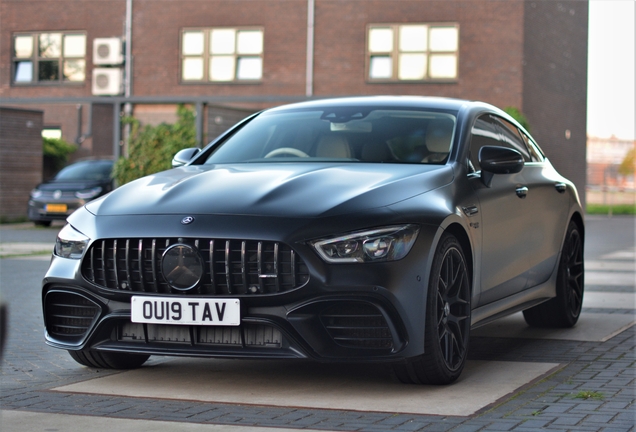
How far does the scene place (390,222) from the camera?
15.8 ft

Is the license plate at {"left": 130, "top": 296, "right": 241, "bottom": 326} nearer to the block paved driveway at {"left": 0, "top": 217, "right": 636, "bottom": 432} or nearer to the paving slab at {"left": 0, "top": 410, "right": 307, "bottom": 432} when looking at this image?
the block paved driveway at {"left": 0, "top": 217, "right": 636, "bottom": 432}

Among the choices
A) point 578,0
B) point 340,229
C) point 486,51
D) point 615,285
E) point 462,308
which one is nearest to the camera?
point 340,229

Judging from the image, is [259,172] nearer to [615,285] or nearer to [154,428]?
[154,428]

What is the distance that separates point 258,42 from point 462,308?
85.6ft

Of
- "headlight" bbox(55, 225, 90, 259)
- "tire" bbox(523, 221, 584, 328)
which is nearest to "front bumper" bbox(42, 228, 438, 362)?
"headlight" bbox(55, 225, 90, 259)

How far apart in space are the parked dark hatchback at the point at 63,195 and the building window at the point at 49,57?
36.6ft

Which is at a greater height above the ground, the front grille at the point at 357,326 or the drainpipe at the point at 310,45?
the drainpipe at the point at 310,45

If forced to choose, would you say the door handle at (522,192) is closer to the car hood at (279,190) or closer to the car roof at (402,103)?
the car roof at (402,103)

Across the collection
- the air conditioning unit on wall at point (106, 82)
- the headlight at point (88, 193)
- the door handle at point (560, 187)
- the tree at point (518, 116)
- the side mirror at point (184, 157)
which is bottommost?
the headlight at point (88, 193)

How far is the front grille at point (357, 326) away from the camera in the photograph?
4750mm

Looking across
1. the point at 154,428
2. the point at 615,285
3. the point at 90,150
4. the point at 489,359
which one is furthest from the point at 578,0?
the point at 154,428

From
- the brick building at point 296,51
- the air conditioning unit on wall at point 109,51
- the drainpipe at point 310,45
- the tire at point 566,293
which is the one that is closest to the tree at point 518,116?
the brick building at point 296,51

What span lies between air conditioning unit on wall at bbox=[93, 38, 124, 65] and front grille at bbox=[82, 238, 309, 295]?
26.7m

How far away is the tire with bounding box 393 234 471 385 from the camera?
4949 millimetres
